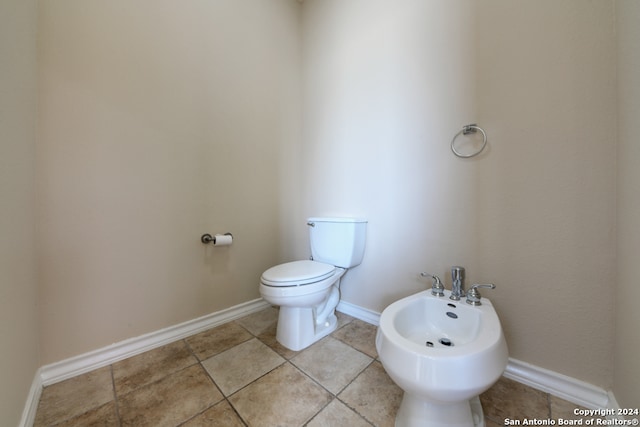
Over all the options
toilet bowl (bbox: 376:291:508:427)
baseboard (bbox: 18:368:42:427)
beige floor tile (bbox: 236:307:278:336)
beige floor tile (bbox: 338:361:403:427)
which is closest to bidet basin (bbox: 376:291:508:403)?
toilet bowl (bbox: 376:291:508:427)

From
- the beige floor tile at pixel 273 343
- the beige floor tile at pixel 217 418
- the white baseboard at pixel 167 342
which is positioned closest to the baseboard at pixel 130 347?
the white baseboard at pixel 167 342

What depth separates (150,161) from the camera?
1.16 metres

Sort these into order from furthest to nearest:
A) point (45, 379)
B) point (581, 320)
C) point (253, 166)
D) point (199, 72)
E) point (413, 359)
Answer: point (253, 166)
point (199, 72)
point (45, 379)
point (581, 320)
point (413, 359)

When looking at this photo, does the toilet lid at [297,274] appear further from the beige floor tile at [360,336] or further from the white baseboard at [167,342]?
the white baseboard at [167,342]

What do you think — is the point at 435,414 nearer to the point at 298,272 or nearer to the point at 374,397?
the point at 374,397

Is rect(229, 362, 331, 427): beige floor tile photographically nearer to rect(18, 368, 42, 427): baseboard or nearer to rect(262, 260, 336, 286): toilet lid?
rect(262, 260, 336, 286): toilet lid

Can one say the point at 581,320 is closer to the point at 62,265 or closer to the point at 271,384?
the point at 271,384

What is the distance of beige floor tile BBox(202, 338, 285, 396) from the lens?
37.7 inches

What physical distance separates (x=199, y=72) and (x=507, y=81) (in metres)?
1.60

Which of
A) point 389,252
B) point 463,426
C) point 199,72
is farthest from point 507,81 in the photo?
point 199,72

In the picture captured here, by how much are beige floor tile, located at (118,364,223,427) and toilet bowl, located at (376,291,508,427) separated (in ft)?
2.39

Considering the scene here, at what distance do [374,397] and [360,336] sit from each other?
422 mm

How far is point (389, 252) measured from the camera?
4.42 ft

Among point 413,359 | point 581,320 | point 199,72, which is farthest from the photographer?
point 199,72
